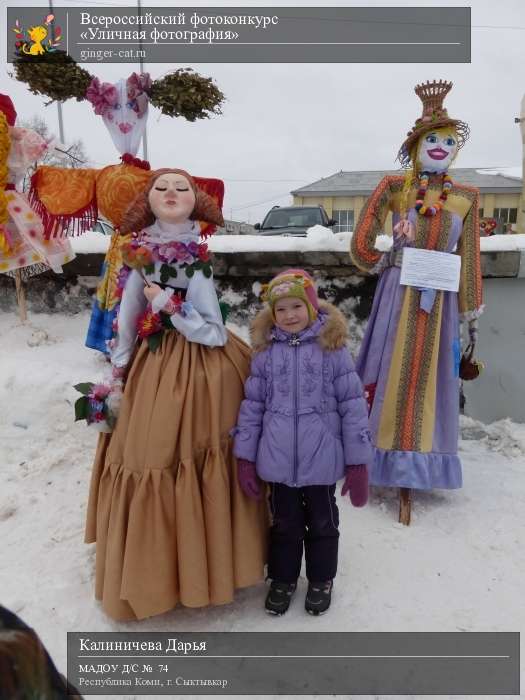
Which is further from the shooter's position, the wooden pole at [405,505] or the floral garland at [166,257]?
the wooden pole at [405,505]

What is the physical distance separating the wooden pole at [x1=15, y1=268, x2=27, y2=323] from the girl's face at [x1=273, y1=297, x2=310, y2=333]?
2.46 metres

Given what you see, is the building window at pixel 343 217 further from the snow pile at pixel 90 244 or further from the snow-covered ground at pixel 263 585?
the snow-covered ground at pixel 263 585

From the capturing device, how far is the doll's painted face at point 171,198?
1949mm

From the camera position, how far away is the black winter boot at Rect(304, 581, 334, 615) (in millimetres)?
2094

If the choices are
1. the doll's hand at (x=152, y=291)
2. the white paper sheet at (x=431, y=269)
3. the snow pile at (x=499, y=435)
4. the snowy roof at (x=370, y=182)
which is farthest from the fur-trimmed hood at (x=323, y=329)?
the snowy roof at (x=370, y=182)

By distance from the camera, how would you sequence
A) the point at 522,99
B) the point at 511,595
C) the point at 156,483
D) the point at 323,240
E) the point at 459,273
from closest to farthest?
the point at 156,483, the point at 511,595, the point at 459,273, the point at 323,240, the point at 522,99

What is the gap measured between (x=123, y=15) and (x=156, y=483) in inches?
125

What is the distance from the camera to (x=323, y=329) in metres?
1.99

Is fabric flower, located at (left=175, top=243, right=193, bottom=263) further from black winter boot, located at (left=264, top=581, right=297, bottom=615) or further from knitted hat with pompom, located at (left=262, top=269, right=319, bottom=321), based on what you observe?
black winter boot, located at (left=264, top=581, right=297, bottom=615)

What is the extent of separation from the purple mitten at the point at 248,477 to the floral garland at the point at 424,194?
5.25ft

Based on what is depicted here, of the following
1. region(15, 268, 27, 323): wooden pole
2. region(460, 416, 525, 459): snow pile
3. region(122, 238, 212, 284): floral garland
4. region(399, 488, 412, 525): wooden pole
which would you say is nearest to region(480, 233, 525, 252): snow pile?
region(460, 416, 525, 459): snow pile

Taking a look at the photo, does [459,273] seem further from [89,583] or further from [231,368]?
[89,583]

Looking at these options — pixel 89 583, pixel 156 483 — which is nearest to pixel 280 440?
pixel 156 483

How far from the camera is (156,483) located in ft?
6.07
